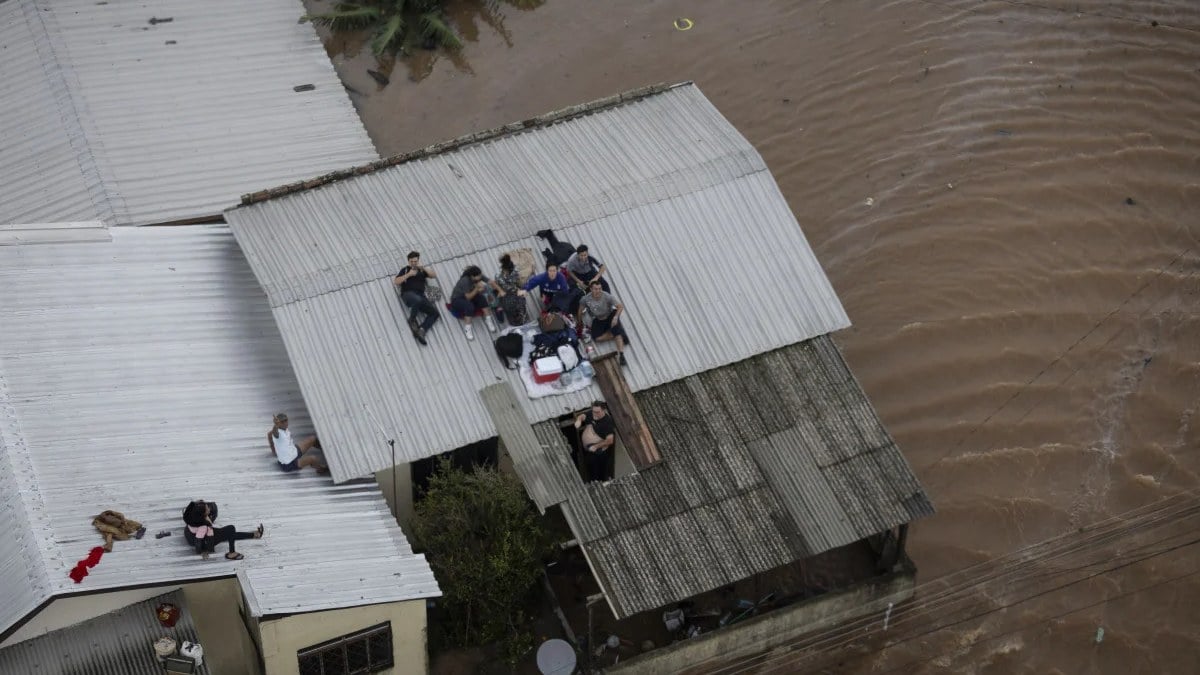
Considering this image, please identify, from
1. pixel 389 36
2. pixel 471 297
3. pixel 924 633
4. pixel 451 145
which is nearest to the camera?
pixel 471 297

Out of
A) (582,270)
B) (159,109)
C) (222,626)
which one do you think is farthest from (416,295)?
(159,109)

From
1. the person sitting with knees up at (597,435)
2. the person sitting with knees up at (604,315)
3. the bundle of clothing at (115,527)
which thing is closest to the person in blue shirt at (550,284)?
the person sitting with knees up at (604,315)

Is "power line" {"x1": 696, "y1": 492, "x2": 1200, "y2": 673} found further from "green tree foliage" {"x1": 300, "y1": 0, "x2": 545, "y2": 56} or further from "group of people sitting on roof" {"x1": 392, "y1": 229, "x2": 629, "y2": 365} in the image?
"green tree foliage" {"x1": 300, "y1": 0, "x2": 545, "y2": 56}

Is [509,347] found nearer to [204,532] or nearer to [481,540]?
[481,540]

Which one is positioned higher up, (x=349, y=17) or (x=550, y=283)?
(x=349, y=17)

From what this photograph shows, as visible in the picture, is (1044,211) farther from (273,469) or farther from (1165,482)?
(273,469)

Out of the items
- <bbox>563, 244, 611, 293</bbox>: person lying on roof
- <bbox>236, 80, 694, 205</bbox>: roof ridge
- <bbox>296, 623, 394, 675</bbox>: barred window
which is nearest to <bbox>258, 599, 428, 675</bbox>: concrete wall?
<bbox>296, 623, 394, 675</bbox>: barred window
